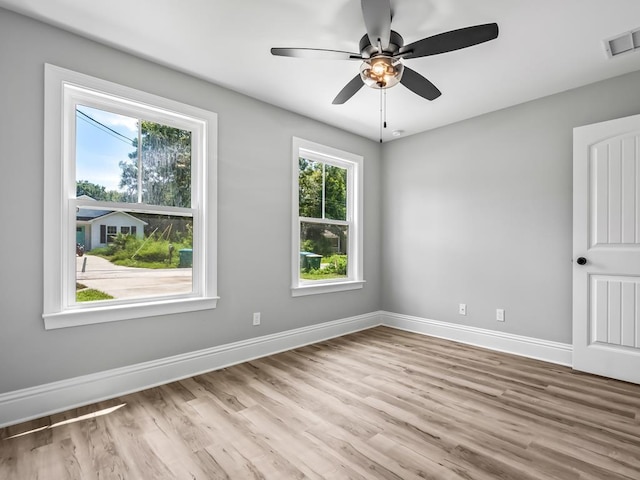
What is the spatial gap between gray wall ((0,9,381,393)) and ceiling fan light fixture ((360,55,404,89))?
1496mm

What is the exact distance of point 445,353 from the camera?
3486mm

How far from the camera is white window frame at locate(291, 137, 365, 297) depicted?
3.70 m

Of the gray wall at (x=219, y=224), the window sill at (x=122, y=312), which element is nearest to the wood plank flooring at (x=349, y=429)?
the gray wall at (x=219, y=224)

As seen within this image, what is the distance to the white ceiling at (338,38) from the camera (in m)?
2.09

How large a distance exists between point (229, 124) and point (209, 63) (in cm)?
56

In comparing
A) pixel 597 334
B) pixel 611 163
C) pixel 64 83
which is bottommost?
pixel 597 334

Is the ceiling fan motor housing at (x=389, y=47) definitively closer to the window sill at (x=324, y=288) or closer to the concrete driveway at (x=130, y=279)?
the concrete driveway at (x=130, y=279)

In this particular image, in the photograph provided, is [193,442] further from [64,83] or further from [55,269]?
[64,83]

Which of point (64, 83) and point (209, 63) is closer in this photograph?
point (64, 83)

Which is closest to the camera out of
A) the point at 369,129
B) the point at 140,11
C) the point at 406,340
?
the point at 140,11

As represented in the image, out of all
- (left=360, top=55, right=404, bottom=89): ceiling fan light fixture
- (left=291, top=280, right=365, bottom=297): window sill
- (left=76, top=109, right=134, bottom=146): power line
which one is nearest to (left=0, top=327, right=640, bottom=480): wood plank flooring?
(left=291, top=280, right=365, bottom=297): window sill

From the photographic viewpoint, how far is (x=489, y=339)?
366 centimetres

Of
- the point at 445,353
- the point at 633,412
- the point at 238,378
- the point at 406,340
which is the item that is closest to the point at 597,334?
the point at 633,412

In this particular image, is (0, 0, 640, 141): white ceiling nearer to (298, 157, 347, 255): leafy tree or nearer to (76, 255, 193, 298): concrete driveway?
(298, 157, 347, 255): leafy tree
